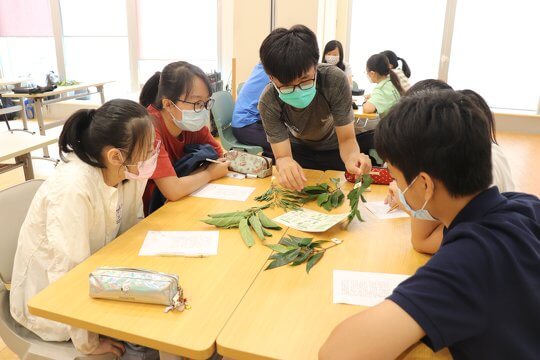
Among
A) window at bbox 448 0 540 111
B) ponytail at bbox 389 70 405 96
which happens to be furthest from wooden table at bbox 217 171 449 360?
window at bbox 448 0 540 111

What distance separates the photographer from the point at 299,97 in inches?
78.1

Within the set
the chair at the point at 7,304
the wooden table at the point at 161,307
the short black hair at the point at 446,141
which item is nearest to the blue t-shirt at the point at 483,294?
the short black hair at the point at 446,141

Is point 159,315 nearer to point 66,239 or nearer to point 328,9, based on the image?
point 66,239

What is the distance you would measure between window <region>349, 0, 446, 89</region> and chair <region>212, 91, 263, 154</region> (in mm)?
3955

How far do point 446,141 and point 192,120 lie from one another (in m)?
1.43

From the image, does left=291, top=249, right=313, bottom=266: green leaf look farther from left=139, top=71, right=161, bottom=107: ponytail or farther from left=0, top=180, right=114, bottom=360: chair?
left=139, top=71, right=161, bottom=107: ponytail

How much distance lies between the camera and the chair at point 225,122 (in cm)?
339

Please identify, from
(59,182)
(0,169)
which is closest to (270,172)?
(59,182)

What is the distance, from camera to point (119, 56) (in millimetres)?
7188

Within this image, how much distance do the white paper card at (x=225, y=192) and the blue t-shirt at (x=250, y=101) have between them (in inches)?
55.9

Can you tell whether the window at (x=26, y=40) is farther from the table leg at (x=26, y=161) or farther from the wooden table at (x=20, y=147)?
the table leg at (x=26, y=161)

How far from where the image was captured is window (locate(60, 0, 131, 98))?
7.00 metres

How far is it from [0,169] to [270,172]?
2116 millimetres

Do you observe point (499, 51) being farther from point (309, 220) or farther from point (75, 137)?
point (75, 137)
